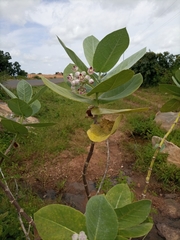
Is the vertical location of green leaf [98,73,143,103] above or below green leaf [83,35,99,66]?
below

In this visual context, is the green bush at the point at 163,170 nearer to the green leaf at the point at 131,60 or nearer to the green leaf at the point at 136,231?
the green leaf at the point at 131,60

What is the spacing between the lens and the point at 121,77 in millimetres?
437

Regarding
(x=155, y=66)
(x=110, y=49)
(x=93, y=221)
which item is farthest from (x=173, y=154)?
(x=155, y=66)

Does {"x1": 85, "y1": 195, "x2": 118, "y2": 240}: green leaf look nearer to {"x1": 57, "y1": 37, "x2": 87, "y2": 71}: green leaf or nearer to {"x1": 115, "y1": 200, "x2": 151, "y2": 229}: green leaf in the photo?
{"x1": 115, "y1": 200, "x2": 151, "y2": 229}: green leaf

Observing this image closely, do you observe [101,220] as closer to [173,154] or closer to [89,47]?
[89,47]

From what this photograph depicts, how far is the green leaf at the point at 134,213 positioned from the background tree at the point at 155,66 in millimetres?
8436

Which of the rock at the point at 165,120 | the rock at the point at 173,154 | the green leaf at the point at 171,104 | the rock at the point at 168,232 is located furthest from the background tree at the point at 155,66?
the green leaf at the point at 171,104

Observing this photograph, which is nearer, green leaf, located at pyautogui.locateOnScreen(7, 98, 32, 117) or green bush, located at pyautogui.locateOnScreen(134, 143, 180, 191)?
green leaf, located at pyautogui.locateOnScreen(7, 98, 32, 117)

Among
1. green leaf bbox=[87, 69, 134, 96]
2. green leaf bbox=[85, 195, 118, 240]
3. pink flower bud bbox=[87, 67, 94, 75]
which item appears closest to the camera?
green leaf bbox=[85, 195, 118, 240]

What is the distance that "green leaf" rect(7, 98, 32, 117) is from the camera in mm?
543

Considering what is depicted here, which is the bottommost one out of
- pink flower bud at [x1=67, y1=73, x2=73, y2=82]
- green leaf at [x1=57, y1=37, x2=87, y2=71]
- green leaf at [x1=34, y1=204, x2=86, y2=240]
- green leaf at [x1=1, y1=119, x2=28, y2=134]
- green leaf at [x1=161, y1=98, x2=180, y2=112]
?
green leaf at [x1=161, y1=98, x2=180, y2=112]

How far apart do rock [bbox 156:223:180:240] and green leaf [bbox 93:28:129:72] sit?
75.7 inches

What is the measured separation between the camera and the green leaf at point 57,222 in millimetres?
330

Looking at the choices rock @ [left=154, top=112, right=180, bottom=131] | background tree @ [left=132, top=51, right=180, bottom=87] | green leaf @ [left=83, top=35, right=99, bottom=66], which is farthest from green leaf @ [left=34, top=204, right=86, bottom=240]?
background tree @ [left=132, top=51, right=180, bottom=87]
